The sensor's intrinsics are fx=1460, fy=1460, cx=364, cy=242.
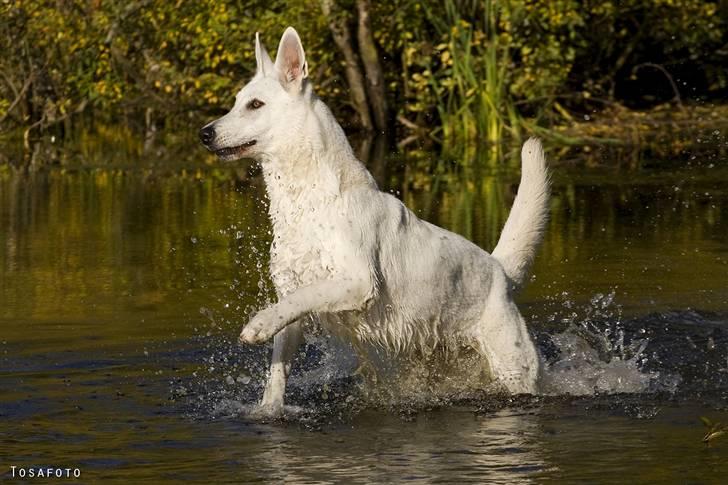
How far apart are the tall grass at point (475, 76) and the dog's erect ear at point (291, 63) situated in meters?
12.4

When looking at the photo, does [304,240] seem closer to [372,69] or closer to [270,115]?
[270,115]

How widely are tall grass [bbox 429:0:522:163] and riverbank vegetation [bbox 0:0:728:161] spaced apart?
27 millimetres

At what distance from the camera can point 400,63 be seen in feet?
73.7

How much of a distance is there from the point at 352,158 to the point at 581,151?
1250 cm

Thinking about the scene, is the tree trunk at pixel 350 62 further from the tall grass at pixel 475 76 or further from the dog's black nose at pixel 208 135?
the dog's black nose at pixel 208 135

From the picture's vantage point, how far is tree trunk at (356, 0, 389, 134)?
20900 mm

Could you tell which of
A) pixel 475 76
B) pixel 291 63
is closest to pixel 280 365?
pixel 291 63

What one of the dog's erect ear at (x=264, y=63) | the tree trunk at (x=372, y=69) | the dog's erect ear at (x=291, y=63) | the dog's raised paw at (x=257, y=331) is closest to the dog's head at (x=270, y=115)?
the dog's erect ear at (x=291, y=63)

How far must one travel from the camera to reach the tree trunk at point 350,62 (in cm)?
2045

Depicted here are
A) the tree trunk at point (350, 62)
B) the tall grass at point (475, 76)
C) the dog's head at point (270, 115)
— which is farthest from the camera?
the tree trunk at point (350, 62)

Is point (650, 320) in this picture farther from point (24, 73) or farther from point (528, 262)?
point (24, 73)

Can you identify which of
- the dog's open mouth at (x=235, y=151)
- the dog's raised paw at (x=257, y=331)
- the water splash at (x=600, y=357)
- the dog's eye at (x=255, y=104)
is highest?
the dog's eye at (x=255, y=104)

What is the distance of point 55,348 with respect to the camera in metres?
8.65

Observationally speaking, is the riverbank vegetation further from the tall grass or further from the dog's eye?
the dog's eye
